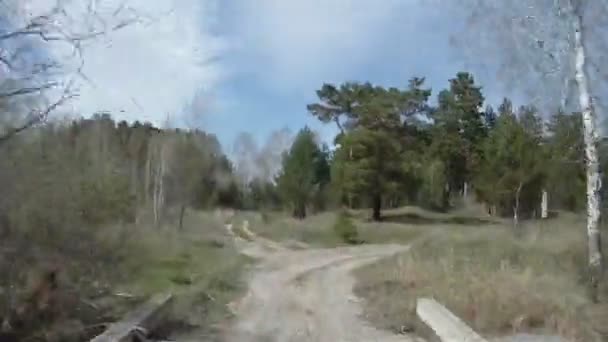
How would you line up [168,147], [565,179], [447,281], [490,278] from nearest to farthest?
[490,278]
[447,281]
[565,179]
[168,147]

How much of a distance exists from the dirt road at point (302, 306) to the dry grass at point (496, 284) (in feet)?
1.99

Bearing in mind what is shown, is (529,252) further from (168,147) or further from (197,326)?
(168,147)

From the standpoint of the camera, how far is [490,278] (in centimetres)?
1441

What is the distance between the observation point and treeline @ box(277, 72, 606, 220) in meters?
52.5

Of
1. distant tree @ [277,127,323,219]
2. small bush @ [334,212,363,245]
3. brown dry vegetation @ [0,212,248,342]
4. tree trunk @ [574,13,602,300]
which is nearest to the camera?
brown dry vegetation @ [0,212,248,342]

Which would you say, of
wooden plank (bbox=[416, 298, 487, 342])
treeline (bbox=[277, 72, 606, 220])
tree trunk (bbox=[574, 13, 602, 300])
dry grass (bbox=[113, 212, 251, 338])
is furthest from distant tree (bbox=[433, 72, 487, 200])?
wooden plank (bbox=[416, 298, 487, 342])

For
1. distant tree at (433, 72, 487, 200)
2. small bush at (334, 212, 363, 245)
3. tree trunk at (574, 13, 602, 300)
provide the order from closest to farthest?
tree trunk at (574, 13, 602, 300) → small bush at (334, 212, 363, 245) → distant tree at (433, 72, 487, 200)

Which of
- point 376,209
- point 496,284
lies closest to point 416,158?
point 376,209

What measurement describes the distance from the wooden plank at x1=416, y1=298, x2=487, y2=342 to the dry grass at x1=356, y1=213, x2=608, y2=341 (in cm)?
29

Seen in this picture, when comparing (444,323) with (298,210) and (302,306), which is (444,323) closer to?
(302,306)

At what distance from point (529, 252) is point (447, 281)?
6.92 m

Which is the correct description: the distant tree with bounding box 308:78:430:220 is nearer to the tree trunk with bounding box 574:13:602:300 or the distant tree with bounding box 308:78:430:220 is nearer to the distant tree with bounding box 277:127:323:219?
the distant tree with bounding box 277:127:323:219

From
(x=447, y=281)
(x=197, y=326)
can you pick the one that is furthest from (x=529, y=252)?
(x=197, y=326)

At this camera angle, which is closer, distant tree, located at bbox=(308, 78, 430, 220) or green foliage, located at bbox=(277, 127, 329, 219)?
distant tree, located at bbox=(308, 78, 430, 220)
